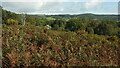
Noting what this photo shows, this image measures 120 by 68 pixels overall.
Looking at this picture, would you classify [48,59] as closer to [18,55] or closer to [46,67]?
[46,67]

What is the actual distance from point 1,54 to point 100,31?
5854 centimetres

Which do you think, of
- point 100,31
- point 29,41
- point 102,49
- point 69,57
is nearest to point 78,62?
point 69,57

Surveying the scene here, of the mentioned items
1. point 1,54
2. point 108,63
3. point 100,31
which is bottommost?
point 100,31

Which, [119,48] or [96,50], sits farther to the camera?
[119,48]

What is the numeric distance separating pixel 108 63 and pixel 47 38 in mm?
1352

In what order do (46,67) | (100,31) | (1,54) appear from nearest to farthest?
(46,67), (1,54), (100,31)

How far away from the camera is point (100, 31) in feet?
198

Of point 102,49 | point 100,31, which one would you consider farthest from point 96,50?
point 100,31

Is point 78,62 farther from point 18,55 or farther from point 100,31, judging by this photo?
point 100,31

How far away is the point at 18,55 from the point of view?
3.31m

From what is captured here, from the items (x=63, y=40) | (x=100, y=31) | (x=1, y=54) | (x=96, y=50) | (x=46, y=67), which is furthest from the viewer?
(x=100, y=31)

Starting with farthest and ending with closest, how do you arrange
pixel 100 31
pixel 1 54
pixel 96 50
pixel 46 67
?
pixel 100 31, pixel 96 50, pixel 1 54, pixel 46 67

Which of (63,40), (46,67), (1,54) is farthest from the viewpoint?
(63,40)

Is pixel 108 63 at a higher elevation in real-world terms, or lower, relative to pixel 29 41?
lower
